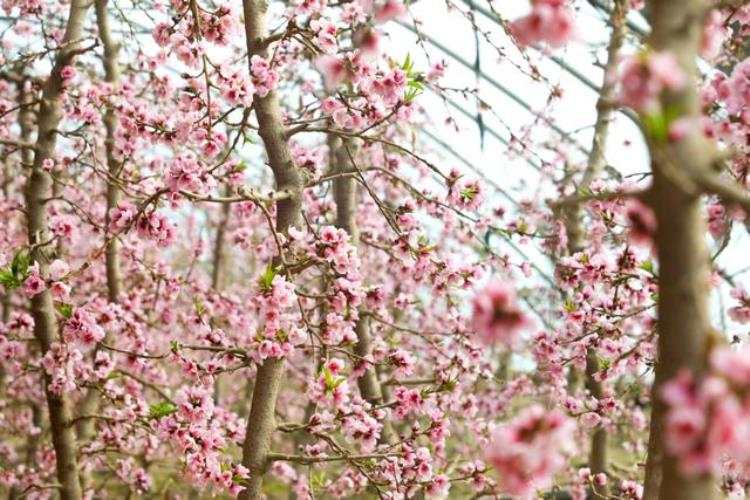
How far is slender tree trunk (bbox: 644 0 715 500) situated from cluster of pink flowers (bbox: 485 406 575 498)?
249 mm

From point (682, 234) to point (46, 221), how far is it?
349 centimetres

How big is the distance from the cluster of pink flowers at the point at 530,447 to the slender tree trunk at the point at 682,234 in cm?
25

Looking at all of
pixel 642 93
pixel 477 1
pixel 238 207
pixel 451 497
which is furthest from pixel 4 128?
pixel 451 497

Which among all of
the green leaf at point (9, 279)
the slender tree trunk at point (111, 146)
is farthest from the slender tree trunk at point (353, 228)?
the green leaf at point (9, 279)

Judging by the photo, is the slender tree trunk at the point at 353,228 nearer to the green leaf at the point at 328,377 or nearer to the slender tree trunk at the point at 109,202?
the green leaf at the point at 328,377

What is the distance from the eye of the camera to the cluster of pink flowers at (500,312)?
4.61 ft

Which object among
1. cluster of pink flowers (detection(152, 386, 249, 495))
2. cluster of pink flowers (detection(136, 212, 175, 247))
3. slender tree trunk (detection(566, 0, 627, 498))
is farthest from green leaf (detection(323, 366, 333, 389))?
slender tree trunk (detection(566, 0, 627, 498))

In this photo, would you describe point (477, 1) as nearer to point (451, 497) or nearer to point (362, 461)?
point (362, 461)

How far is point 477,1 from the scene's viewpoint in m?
6.35

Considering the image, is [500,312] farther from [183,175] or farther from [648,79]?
[183,175]

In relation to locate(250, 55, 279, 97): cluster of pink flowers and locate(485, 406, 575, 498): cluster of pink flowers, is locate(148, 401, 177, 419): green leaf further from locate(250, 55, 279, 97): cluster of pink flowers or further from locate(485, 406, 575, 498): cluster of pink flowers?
locate(485, 406, 575, 498): cluster of pink flowers

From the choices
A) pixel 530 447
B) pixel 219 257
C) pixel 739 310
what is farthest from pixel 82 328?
pixel 219 257

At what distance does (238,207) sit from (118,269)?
172 centimetres

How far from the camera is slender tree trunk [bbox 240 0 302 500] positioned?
2990mm
